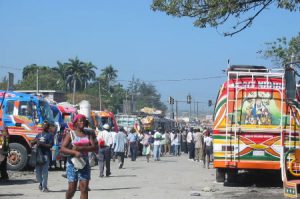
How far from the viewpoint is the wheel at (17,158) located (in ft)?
69.3

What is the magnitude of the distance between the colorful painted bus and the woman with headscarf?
21.2 ft

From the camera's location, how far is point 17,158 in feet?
69.8

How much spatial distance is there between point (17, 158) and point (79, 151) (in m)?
11.7

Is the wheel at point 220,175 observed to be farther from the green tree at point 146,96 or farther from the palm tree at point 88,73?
the green tree at point 146,96

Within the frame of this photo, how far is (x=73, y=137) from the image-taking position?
10.4 m

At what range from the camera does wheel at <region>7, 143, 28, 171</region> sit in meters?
21.1

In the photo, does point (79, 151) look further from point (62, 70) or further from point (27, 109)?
point (62, 70)

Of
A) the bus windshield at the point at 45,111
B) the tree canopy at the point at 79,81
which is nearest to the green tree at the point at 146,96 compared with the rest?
the tree canopy at the point at 79,81

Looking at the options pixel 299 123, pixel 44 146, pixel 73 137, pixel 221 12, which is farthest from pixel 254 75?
pixel 73 137

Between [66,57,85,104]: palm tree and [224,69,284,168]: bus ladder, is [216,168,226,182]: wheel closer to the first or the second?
[224,69,284,168]: bus ladder

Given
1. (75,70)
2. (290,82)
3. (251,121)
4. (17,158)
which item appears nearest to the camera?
(290,82)

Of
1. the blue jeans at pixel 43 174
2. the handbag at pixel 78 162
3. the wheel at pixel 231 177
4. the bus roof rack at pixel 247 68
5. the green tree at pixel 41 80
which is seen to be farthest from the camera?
Answer: the green tree at pixel 41 80

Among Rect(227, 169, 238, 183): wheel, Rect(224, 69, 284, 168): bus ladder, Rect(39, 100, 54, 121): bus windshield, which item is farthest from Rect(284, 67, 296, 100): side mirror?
Rect(39, 100, 54, 121): bus windshield

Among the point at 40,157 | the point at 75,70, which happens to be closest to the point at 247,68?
the point at 40,157
